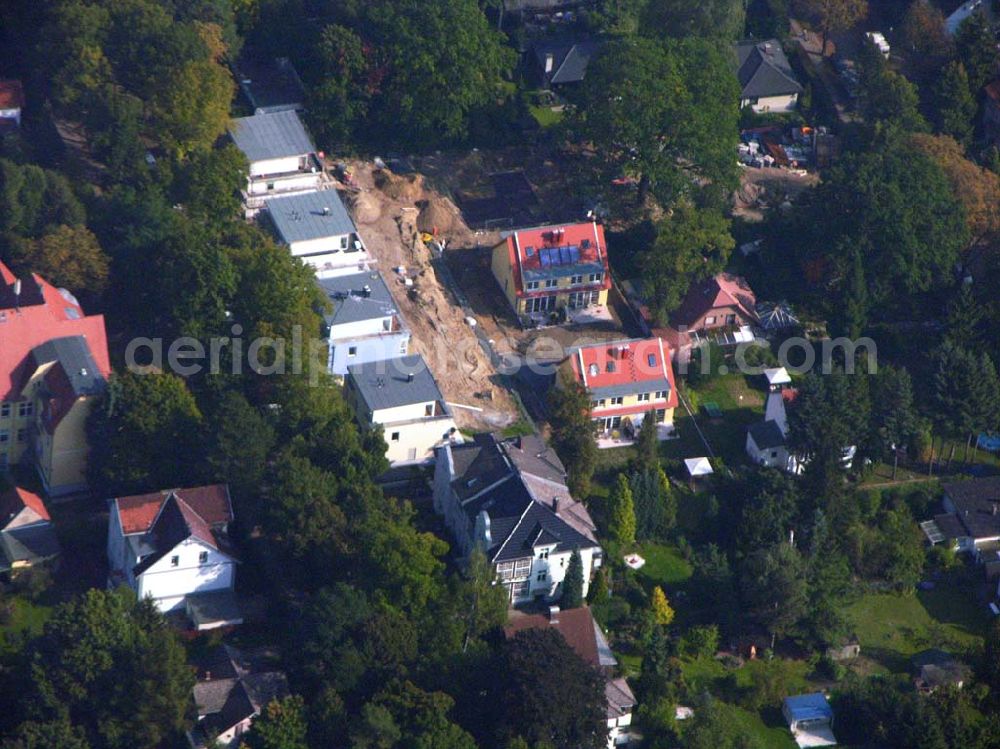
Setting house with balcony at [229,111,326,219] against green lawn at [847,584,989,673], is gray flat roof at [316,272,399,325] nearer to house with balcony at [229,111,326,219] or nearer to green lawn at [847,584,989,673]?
house with balcony at [229,111,326,219]

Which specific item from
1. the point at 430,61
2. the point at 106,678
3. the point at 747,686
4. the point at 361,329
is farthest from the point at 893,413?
the point at 106,678

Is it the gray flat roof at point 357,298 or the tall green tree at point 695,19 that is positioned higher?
the tall green tree at point 695,19

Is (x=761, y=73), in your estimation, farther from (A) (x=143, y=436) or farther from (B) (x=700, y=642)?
(A) (x=143, y=436)

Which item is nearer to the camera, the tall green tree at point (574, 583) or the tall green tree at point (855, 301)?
the tall green tree at point (574, 583)

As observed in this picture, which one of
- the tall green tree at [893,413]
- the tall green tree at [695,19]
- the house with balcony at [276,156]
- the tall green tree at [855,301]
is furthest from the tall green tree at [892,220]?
the house with balcony at [276,156]

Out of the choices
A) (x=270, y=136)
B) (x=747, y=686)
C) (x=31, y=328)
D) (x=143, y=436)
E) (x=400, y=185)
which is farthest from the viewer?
(x=400, y=185)

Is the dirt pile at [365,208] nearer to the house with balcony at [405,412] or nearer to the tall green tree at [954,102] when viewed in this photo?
the house with balcony at [405,412]
